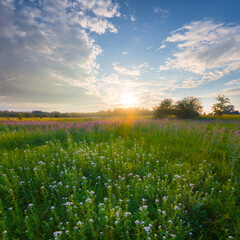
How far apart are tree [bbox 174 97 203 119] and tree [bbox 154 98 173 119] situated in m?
1.36

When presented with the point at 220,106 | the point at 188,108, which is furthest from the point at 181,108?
the point at 220,106

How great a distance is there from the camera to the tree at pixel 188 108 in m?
28.8

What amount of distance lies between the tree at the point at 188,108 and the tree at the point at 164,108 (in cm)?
136

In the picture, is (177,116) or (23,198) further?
(177,116)

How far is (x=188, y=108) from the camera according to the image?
28688mm

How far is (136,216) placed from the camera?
2.50 m

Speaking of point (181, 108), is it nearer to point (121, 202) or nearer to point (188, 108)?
point (188, 108)

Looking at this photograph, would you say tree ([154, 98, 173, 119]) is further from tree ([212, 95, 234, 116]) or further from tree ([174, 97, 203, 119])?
tree ([212, 95, 234, 116])

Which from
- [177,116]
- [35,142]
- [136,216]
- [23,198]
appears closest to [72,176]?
[23,198]

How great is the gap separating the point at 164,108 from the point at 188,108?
4.90 meters

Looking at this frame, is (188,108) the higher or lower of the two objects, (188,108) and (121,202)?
the higher

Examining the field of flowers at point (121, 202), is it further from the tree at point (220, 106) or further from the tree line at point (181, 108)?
the tree at point (220, 106)

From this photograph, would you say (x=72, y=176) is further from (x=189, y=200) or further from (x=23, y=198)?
(x=189, y=200)

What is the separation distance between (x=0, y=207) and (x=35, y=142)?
6291mm
